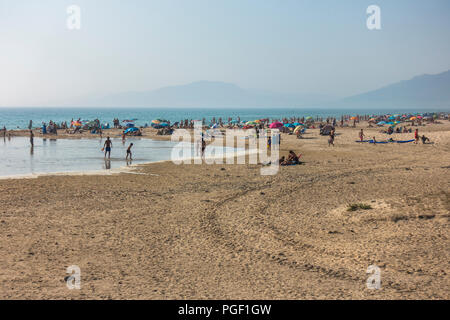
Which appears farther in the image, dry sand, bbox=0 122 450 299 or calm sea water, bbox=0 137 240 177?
calm sea water, bbox=0 137 240 177

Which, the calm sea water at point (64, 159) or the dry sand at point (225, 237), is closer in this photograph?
the dry sand at point (225, 237)

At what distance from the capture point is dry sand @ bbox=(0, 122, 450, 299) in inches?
274

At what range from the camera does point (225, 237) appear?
392 inches

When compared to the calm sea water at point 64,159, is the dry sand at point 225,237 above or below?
below

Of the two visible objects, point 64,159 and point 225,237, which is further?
point 64,159

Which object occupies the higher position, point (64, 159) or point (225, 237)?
point (64, 159)

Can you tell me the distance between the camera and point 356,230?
33.3ft

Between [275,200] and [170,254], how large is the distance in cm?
→ 618

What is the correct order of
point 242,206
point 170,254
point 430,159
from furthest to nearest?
point 430,159 → point 242,206 → point 170,254

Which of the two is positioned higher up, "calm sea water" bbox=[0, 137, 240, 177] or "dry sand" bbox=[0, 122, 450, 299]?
"calm sea water" bbox=[0, 137, 240, 177]

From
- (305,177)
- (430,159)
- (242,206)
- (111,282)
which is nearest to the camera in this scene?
(111,282)

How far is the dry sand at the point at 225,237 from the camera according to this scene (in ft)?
22.8
